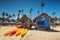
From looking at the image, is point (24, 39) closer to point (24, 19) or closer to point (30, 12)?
point (24, 19)

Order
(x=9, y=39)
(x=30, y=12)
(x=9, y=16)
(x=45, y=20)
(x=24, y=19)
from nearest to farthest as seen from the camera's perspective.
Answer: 1. (x=9, y=39)
2. (x=45, y=20)
3. (x=24, y=19)
4. (x=30, y=12)
5. (x=9, y=16)

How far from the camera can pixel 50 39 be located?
15.1m

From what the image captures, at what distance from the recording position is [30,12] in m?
70.4

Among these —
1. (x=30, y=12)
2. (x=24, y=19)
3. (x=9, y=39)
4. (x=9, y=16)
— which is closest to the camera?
(x=9, y=39)

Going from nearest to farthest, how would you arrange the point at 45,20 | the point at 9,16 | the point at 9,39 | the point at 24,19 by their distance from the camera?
the point at 9,39
the point at 45,20
the point at 24,19
the point at 9,16

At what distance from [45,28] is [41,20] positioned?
1.97 m

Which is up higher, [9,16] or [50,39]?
[9,16]

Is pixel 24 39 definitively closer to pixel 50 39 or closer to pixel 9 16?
pixel 50 39

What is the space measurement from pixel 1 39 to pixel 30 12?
56.4 m

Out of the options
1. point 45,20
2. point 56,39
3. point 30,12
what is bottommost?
point 56,39

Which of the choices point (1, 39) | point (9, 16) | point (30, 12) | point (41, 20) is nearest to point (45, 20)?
point (41, 20)

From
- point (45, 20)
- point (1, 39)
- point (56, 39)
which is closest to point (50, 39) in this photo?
point (56, 39)

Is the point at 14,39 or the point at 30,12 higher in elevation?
the point at 30,12

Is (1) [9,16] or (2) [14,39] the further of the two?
(1) [9,16]
